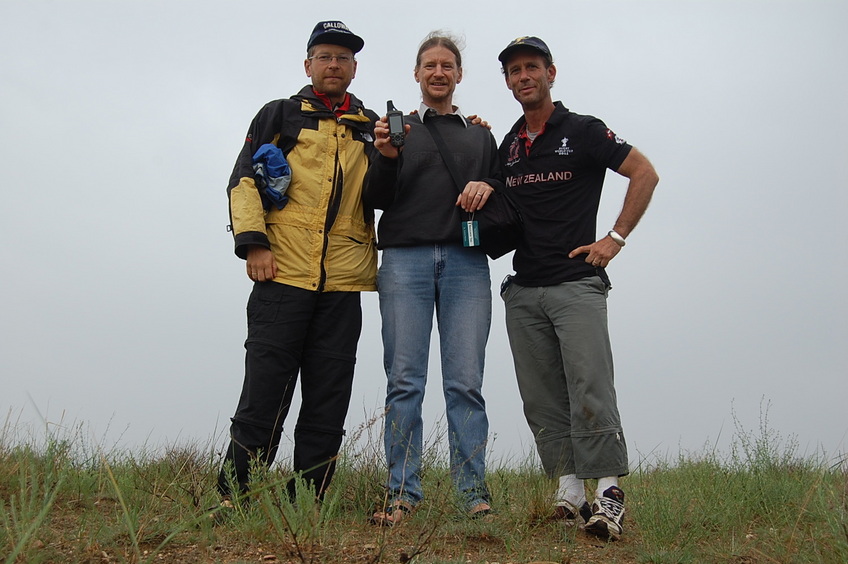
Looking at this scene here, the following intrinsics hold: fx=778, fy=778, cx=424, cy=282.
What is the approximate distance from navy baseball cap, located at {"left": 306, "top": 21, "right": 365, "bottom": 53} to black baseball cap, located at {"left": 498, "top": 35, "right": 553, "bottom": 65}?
0.81 m

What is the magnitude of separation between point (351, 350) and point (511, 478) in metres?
1.81

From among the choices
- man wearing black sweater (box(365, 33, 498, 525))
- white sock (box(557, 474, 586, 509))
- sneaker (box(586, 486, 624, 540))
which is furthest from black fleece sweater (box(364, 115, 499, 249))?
sneaker (box(586, 486, 624, 540))

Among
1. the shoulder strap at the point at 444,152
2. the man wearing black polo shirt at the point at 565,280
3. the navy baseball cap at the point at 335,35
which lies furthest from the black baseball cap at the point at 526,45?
the navy baseball cap at the point at 335,35

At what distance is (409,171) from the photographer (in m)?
4.31

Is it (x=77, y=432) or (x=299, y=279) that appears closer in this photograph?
(x=299, y=279)

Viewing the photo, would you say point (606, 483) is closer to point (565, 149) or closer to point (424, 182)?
point (565, 149)

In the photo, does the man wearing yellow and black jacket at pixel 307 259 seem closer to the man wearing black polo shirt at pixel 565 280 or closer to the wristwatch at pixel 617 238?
the man wearing black polo shirt at pixel 565 280

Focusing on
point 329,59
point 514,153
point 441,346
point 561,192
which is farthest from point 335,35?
point 441,346

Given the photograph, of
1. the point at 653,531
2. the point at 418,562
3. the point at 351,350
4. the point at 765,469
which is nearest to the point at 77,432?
the point at 351,350

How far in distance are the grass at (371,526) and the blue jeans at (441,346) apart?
16 centimetres

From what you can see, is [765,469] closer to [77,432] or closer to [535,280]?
[535,280]

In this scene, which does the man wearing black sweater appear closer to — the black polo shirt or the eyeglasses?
the black polo shirt

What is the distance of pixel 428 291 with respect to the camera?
418 centimetres

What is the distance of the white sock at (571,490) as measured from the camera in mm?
3980
